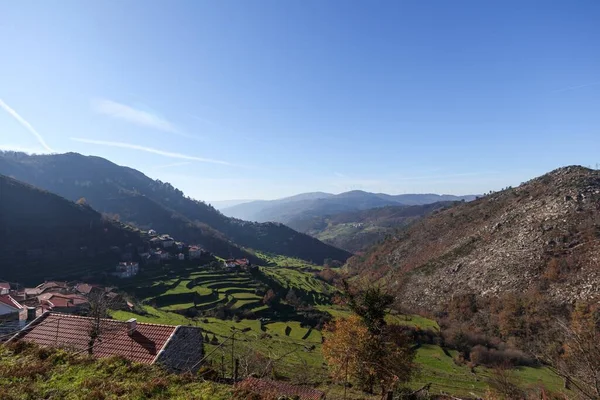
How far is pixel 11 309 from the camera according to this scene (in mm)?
31141

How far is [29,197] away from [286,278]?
87.1 meters

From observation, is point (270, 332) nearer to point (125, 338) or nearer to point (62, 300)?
point (62, 300)

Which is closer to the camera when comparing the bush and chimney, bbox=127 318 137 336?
chimney, bbox=127 318 137 336

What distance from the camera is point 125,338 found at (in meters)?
14.9

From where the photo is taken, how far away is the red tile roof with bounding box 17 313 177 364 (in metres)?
14.0

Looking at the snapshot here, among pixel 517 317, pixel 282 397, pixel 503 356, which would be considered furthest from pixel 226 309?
pixel 282 397

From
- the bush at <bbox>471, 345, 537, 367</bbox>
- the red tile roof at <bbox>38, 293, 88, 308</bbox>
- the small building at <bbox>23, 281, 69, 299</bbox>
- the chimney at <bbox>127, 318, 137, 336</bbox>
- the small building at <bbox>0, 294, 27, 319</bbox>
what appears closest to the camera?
the chimney at <bbox>127, 318, 137, 336</bbox>

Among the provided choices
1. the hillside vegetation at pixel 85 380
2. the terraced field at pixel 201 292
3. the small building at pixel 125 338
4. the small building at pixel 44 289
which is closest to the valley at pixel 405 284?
the terraced field at pixel 201 292

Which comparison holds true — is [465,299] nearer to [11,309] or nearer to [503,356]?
[503,356]

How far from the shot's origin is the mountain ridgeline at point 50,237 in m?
76.2

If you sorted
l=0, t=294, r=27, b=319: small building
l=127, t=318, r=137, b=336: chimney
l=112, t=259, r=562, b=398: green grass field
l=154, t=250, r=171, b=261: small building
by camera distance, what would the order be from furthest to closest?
l=154, t=250, r=171, b=261: small building, l=112, t=259, r=562, b=398: green grass field, l=0, t=294, r=27, b=319: small building, l=127, t=318, r=137, b=336: chimney

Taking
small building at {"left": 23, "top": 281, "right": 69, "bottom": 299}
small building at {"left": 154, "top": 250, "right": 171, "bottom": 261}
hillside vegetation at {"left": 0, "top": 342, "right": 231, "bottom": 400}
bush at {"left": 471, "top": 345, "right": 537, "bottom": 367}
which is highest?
hillside vegetation at {"left": 0, "top": 342, "right": 231, "bottom": 400}

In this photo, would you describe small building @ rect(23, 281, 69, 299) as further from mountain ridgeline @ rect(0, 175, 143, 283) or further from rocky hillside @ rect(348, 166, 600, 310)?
rocky hillside @ rect(348, 166, 600, 310)

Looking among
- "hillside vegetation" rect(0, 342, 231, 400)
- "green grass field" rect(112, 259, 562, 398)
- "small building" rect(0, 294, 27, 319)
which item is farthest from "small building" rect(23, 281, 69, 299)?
"hillside vegetation" rect(0, 342, 231, 400)
